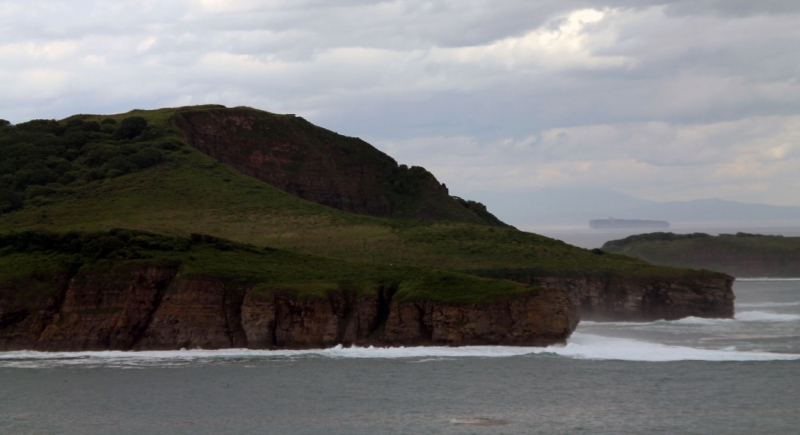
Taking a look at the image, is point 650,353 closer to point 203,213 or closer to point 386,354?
point 386,354

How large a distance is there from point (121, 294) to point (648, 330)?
38.1m

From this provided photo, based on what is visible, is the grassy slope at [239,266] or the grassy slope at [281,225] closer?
the grassy slope at [239,266]

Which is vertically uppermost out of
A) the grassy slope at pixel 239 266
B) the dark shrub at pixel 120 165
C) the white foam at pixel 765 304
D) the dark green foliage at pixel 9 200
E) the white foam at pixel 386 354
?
the dark shrub at pixel 120 165

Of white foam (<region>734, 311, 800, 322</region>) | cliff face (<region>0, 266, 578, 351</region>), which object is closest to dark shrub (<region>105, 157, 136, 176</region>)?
cliff face (<region>0, 266, 578, 351</region>)

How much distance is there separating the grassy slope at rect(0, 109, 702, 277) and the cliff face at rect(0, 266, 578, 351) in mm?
17627

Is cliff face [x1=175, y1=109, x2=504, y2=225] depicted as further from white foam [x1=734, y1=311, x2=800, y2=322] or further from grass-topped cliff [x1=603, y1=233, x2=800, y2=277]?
grass-topped cliff [x1=603, y1=233, x2=800, y2=277]

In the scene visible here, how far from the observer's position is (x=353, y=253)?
9450 centimetres

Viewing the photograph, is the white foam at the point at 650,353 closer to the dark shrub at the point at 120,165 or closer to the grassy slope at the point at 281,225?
the grassy slope at the point at 281,225

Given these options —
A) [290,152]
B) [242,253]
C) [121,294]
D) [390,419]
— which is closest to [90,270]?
[121,294]

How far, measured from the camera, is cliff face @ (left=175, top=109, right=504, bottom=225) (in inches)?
5231

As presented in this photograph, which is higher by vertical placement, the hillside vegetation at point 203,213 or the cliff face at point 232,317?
the hillside vegetation at point 203,213

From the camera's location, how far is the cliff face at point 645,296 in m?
91.6

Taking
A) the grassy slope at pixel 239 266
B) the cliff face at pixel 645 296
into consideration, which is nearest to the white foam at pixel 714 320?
the cliff face at pixel 645 296

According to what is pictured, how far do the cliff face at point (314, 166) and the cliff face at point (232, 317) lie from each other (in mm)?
59868
